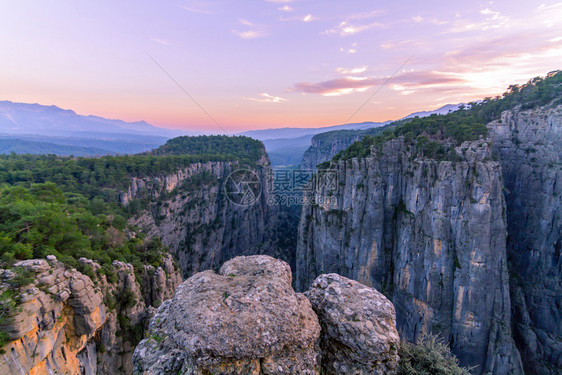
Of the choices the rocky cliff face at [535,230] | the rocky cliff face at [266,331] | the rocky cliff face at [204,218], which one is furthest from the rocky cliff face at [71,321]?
the rocky cliff face at [535,230]

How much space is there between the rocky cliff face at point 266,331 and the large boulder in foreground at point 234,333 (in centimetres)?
2

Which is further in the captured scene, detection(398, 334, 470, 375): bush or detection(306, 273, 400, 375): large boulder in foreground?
detection(398, 334, 470, 375): bush

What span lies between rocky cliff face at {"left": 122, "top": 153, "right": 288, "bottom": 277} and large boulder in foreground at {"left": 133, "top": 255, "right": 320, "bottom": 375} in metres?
32.1

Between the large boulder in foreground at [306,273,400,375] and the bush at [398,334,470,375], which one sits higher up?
the large boulder in foreground at [306,273,400,375]

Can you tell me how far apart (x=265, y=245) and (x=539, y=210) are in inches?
1882

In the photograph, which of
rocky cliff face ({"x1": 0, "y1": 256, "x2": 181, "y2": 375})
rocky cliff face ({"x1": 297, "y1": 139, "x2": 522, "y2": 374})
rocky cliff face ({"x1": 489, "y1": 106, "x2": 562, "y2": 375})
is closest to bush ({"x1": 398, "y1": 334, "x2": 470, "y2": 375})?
rocky cliff face ({"x1": 0, "y1": 256, "x2": 181, "y2": 375})

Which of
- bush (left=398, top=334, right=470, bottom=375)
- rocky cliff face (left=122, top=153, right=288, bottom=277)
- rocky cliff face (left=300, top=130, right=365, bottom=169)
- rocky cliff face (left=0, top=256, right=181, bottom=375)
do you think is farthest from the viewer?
rocky cliff face (left=300, top=130, right=365, bottom=169)

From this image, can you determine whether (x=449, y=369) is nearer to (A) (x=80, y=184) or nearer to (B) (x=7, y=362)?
(B) (x=7, y=362)

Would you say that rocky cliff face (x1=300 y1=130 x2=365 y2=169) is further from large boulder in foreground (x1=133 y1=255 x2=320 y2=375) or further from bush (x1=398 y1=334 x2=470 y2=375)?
large boulder in foreground (x1=133 y1=255 x2=320 y2=375)

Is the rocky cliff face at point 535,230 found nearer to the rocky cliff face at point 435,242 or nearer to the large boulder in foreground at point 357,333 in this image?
the rocky cliff face at point 435,242

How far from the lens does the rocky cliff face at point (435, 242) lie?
23.7 metres

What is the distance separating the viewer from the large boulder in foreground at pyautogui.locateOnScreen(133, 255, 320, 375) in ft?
17.8

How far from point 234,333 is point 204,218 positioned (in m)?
45.9

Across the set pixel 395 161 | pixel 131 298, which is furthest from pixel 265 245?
pixel 131 298
